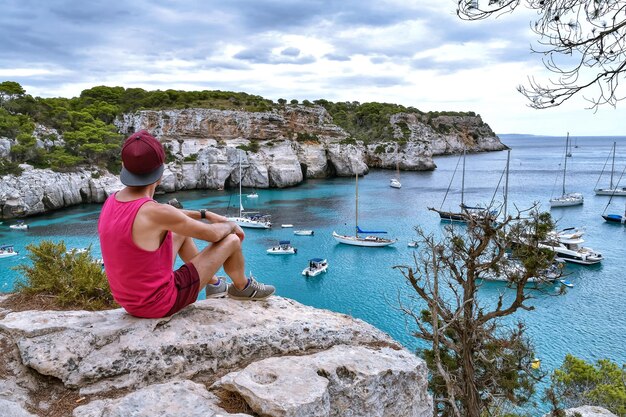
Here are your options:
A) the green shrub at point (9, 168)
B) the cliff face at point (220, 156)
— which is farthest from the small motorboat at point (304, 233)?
the green shrub at point (9, 168)

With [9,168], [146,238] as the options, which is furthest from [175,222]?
[9,168]

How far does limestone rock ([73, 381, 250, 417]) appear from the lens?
2945 mm

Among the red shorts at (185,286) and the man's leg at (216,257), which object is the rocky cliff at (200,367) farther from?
the man's leg at (216,257)

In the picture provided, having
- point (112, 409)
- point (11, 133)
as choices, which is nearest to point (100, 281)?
point (112, 409)

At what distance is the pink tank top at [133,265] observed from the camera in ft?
11.2

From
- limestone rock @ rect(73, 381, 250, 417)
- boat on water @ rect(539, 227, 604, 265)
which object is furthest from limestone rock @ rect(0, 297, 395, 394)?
boat on water @ rect(539, 227, 604, 265)

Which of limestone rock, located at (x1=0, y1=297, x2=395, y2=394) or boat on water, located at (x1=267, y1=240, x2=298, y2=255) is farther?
boat on water, located at (x1=267, y1=240, x2=298, y2=255)

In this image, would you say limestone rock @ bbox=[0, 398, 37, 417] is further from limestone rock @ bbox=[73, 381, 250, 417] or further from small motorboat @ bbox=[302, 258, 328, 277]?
small motorboat @ bbox=[302, 258, 328, 277]

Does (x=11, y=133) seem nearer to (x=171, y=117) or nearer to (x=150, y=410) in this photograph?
(x=171, y=117)

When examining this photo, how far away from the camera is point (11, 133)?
4288 cm

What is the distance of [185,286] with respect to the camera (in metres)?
3.92

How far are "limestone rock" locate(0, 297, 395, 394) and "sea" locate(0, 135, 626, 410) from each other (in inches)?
182

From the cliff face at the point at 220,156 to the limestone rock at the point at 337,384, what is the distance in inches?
1697

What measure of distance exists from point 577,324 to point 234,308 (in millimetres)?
21209
